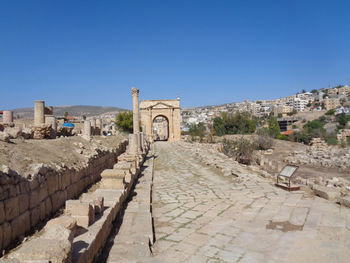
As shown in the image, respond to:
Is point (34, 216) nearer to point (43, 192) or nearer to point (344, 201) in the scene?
point (43, 192)

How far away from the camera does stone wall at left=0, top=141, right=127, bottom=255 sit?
3006 millimetres

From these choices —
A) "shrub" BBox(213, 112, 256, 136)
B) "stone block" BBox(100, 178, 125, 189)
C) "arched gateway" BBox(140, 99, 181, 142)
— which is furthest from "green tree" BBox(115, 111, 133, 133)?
"stone block" BBox(100, 178, 125, 189)

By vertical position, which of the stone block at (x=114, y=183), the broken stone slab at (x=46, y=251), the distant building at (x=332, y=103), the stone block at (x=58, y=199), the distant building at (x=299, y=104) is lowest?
the stone block at (x=58, y=199)

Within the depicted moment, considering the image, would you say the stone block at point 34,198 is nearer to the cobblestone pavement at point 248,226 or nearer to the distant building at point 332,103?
the cobblestone pavement at point 248,226

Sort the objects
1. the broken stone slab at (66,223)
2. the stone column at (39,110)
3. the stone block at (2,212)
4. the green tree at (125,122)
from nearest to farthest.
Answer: the broken stone slab at (66,223) → the stone block at (2,212) → the stone column at (39,110) → the green tree at (125,122)

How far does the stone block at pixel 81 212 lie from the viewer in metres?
3.17

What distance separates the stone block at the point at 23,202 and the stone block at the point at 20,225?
0.06 m

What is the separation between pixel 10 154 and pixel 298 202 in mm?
5187

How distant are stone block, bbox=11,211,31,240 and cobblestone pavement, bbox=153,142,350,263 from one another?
5.16 feet

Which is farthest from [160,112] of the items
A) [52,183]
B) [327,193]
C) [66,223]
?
[66,223]

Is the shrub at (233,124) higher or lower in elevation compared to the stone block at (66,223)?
higher

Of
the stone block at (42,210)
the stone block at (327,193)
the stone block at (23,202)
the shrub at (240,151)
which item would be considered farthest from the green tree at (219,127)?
the stone block at (23,202)

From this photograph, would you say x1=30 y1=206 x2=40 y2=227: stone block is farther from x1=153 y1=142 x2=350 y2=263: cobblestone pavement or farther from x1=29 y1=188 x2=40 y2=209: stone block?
x1=153 y1=142 x2=350 y2=263: cobblestone pavement

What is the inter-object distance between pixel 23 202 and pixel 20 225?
27 centimetres
